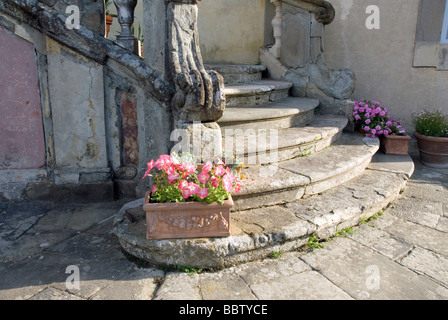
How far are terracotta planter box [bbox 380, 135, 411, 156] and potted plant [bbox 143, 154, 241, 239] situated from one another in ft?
9.82

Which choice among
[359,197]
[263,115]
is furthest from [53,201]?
[359,197]

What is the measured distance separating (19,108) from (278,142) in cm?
226

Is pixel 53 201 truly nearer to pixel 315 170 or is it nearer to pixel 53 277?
pixel 53 277

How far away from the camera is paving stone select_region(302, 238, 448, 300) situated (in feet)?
6.79

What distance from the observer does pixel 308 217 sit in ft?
8.57

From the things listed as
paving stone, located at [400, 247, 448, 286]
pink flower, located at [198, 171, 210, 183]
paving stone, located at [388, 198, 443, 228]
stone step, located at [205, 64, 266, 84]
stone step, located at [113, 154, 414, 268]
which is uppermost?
stone step, located at [205, 64, 266, 84]

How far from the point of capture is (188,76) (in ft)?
8.44

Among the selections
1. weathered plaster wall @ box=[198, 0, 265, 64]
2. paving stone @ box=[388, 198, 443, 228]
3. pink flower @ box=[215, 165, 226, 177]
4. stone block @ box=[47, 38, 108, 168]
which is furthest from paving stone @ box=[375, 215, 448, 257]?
weathered plaster wall @ box=[198, 0, 265, 64]

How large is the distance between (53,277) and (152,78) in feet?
5.15

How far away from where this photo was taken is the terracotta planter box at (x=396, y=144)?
4.42 meters

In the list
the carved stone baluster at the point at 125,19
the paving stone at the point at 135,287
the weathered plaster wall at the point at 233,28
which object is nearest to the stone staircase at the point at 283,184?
the paving stone at the point at 135,287

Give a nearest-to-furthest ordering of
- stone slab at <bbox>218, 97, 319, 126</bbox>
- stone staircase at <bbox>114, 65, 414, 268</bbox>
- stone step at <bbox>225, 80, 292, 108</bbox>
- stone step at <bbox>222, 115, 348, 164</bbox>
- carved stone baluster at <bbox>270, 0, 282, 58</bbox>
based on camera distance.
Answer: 1. stone staircase at <bbox>114, 65, 414, 268</bbox>
2. stone step at <bbox>222, 115, 348, 164</bbox>
3. stone slab at <bbox>218, 97, 319, 126</bbox>
4. stone step at <bbox>225, 80, 292, 108</bbox>
5. carved stone baluster at <bbox>270, 0, 282, 58</bbox>

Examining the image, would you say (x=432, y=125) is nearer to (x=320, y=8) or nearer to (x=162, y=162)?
(x=320, y=8)

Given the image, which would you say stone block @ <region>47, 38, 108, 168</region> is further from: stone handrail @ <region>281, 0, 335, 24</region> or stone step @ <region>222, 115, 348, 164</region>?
stone handrail @ <region>281, 0, 335, 24</region>
